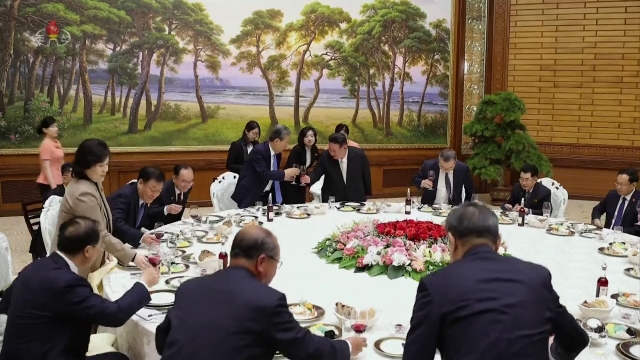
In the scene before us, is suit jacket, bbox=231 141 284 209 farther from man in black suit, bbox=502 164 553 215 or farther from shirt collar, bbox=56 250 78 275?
shirt collar, bbox=56 250 78 275

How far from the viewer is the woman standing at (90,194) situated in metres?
3.23

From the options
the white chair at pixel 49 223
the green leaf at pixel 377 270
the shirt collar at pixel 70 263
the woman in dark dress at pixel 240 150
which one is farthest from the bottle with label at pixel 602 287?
the woman in dark dress at pixel 240 150

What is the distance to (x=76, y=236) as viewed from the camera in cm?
238

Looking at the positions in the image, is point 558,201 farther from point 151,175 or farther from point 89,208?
point 89,208

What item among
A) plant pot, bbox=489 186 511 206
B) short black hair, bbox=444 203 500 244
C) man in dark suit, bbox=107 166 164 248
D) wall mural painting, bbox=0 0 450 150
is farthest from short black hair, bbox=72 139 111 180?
plant pot, bbox=489 186 511 206

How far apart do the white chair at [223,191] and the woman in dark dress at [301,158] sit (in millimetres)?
618

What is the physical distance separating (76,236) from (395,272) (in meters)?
1.66

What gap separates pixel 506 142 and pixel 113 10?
5901mm

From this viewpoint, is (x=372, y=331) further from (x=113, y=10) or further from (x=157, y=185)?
(x=113, y=10)

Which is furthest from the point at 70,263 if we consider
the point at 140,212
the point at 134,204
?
the point at 140,212

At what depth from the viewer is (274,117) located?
30.1 ft

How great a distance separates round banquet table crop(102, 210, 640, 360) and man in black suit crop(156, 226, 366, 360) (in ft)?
1.69

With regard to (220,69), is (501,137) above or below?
below

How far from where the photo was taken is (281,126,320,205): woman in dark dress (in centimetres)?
600
